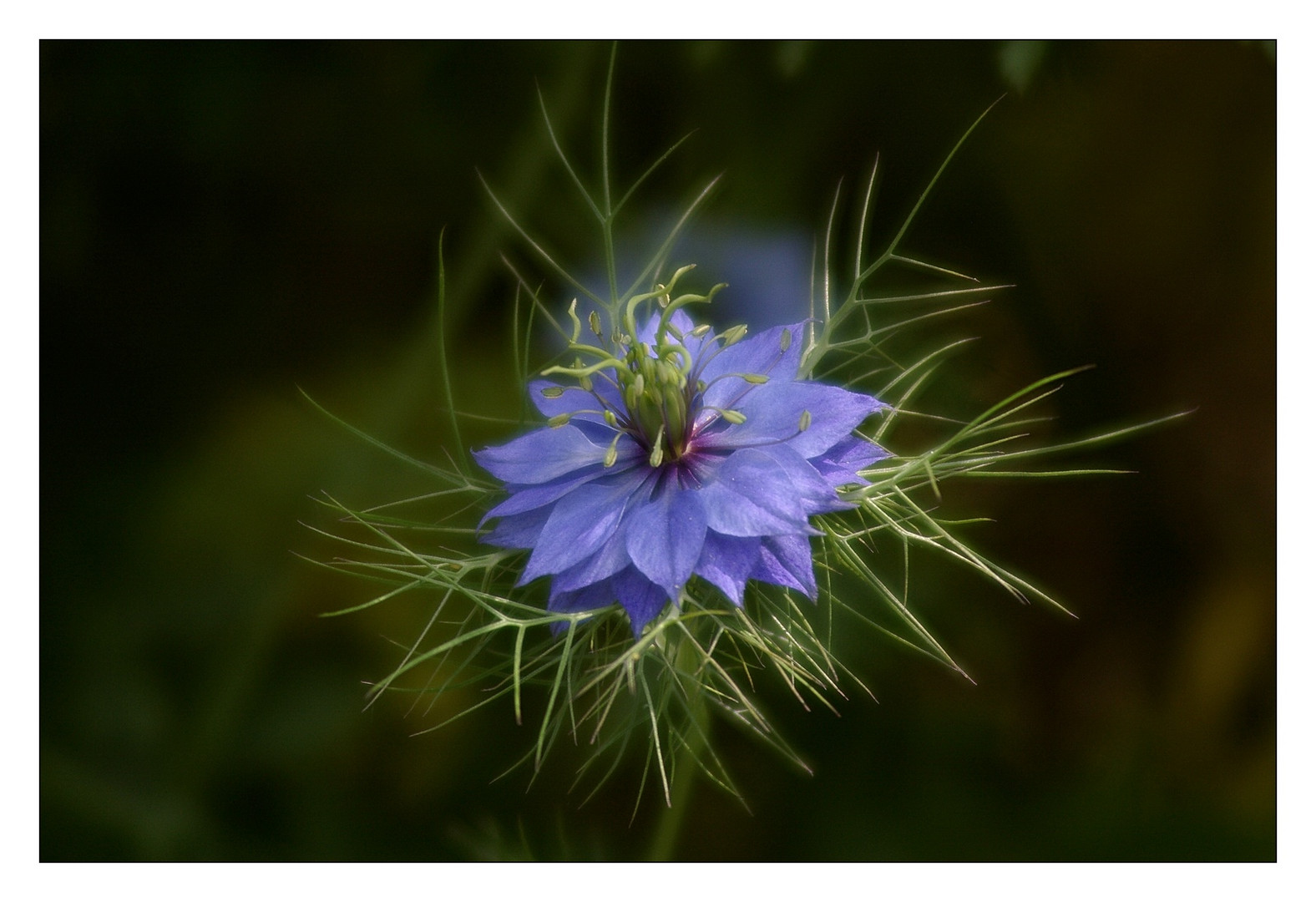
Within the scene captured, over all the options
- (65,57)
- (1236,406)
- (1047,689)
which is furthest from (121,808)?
(1236,406)

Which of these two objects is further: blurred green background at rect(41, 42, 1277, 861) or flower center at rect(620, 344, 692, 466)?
blurred green background at rect(41, 42, 1277, 861)

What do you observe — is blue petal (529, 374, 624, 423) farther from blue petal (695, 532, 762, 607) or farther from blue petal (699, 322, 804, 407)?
blue petal (695, 532, 762, 607)

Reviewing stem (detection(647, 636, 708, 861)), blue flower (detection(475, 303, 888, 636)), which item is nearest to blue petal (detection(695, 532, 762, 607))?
blue flower (detection(475, 303, 888, 636))

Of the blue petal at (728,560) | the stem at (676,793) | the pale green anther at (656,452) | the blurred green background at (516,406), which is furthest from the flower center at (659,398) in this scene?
the blurred green background at (516,406)

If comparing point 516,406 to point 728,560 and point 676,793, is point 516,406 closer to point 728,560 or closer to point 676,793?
point 676,793

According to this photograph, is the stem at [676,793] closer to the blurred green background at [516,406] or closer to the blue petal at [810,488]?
the blurred green background at [516,406]

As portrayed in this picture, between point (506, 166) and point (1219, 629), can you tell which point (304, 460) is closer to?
point (506, 166)

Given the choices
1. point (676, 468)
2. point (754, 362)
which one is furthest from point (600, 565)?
point (754, 362)
